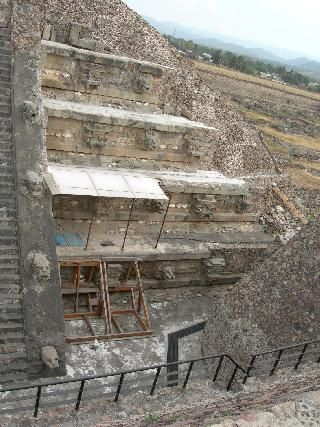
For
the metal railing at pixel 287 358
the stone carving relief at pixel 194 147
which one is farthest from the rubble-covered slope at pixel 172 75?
the metal railing at pixel 287 358

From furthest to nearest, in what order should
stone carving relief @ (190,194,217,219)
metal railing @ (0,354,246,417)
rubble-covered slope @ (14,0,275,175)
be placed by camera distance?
1. rubble-covered slope @ (14,0,275,175)
2. stone carving relief @ (190,194,217,219)
3. metal railing @ (0,354,246,417)

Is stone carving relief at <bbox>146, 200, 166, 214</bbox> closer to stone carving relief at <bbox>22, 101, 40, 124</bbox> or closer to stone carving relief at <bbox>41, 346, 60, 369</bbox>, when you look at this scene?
stone carving relief at <bbox>22, 101, 40, 124</bbox>

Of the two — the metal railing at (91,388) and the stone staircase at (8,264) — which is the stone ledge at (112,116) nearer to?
the stone staircase at (8,264)

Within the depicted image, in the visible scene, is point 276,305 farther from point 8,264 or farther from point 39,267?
point 8,264

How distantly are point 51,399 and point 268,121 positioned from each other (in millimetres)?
39787

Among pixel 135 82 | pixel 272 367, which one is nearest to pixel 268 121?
pixel 135 82

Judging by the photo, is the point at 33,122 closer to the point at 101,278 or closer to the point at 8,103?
the point at 8,103

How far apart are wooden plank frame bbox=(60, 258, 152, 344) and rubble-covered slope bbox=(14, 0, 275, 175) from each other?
670cm

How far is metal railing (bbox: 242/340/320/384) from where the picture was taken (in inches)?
353

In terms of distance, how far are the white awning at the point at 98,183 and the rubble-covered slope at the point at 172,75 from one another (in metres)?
5.54

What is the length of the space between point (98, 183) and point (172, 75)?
10.6 m

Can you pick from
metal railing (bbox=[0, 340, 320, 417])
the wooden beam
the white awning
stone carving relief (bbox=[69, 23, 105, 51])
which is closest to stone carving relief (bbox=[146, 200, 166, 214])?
the white awning

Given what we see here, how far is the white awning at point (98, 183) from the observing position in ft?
40.1

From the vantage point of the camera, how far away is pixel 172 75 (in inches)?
854
